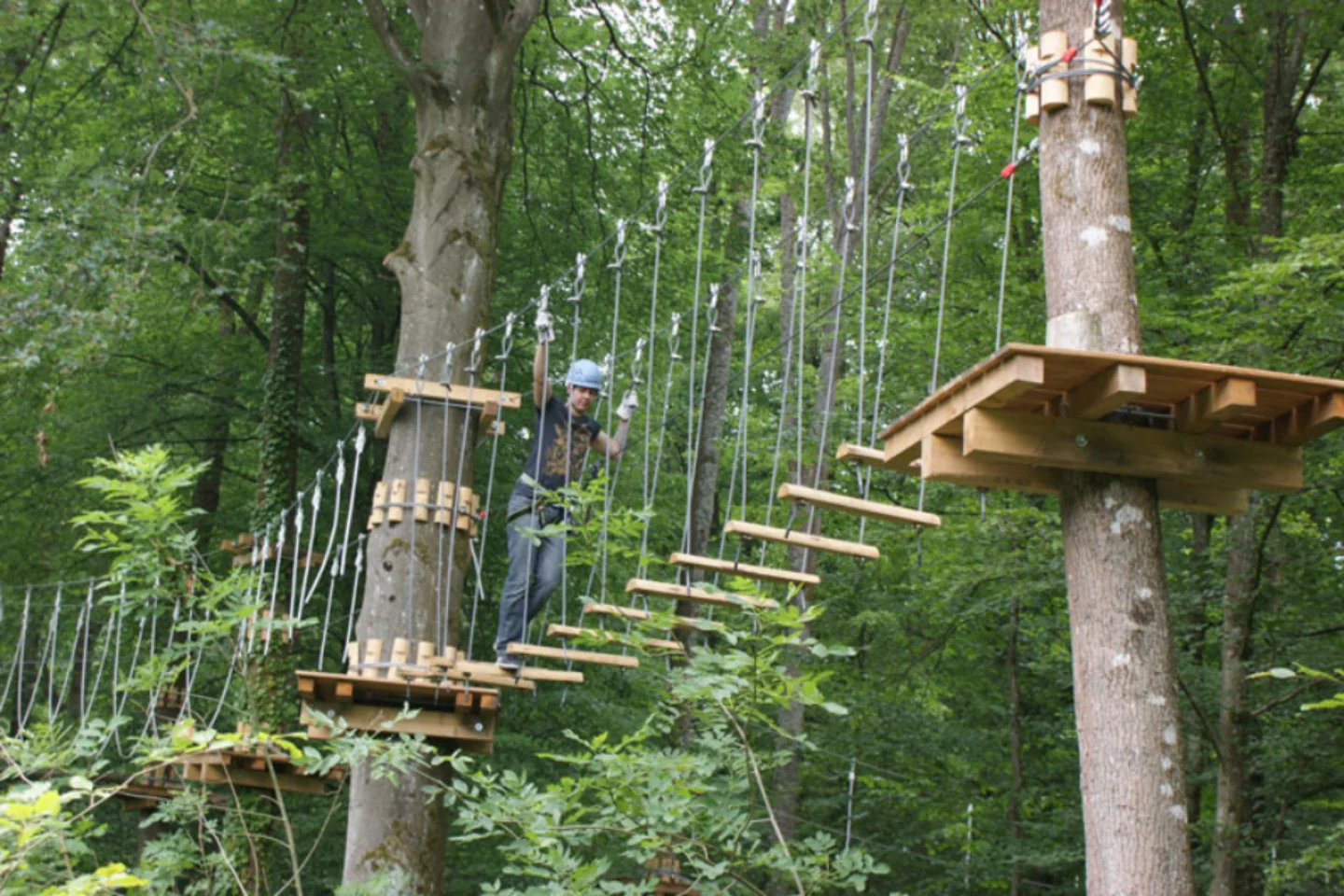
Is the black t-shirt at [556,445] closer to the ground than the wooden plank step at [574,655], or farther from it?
farther from it

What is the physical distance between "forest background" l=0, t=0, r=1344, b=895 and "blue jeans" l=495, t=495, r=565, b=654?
88.3 inches

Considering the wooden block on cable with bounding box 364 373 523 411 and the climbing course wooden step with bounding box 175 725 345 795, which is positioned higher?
the wooden block on cable with bounding box 364 373 523 411

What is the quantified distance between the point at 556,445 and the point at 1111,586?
2343 millimetres

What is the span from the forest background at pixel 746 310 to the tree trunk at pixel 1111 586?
8.71ft

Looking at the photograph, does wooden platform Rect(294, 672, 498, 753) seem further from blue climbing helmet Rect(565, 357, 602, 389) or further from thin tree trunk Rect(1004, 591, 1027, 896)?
thin tree trunk Rect(1004, 591, 1027, 896)

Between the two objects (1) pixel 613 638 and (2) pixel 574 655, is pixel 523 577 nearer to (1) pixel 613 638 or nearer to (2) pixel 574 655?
(2) pixel 574 655

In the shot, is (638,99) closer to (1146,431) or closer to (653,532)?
(653,532)

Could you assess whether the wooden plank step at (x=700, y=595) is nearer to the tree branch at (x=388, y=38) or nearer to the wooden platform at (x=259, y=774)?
the wooden platform at (x=259, y=774)

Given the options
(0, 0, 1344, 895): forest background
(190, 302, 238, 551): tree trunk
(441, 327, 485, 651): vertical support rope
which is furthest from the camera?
(190, 302, 238, 551): tree trunk

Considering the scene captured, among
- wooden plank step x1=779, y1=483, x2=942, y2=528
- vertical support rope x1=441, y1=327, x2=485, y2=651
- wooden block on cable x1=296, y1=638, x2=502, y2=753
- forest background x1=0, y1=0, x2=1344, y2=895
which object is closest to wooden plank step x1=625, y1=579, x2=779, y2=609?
wooden plank step x1=779, y1=483, x2=942, y2=528

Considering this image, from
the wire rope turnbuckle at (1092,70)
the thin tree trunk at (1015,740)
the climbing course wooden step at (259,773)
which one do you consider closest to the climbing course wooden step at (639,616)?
the wire rope turnbuckle at (1092,70)

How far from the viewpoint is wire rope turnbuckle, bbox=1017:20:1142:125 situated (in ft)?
11.7

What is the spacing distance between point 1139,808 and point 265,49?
6.67 metres

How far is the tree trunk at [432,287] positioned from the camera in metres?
5.54
